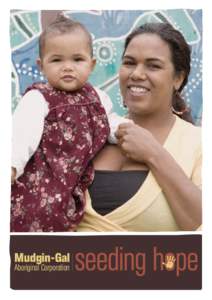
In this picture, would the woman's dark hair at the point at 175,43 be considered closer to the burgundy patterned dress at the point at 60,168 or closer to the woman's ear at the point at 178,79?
the woman's ear at the point at 178,79

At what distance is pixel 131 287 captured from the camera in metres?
3.04

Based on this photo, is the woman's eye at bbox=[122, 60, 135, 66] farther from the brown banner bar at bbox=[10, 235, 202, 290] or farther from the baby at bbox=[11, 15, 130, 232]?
the brown banner bar at bbox=[10, 235, 202, 290]

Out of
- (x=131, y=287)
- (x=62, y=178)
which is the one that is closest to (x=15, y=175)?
(x=62, y=178)

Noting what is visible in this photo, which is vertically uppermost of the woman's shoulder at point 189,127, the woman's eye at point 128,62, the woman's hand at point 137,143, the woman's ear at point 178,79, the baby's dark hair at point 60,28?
the baby's dark hair at point 60,28

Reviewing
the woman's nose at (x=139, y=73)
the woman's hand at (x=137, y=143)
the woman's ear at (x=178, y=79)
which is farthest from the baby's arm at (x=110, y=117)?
the woman's ear at (x=178, y=79)

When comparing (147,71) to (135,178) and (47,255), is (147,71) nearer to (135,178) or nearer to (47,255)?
(135,178)

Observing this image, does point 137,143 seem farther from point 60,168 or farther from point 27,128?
point 27,128

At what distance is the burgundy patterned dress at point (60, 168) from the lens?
2.95 metres

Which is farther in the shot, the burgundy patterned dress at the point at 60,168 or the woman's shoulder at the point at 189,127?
the woman's shoulder at the point at 189,127

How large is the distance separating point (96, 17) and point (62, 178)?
0.71 m

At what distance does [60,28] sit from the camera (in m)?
2.99

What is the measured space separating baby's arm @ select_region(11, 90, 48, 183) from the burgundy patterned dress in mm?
25

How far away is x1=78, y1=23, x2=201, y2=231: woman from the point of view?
298 centimetres

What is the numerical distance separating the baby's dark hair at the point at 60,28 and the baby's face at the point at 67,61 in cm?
2
